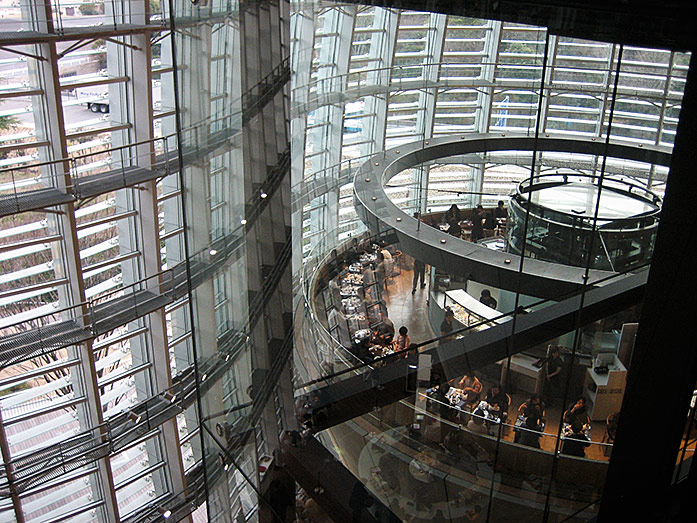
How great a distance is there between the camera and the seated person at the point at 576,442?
1634mm

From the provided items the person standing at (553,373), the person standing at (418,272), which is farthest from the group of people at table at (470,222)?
the person standing at (553,373)

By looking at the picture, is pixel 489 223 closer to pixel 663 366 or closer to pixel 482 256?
pixel 482 256

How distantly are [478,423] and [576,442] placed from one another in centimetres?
30

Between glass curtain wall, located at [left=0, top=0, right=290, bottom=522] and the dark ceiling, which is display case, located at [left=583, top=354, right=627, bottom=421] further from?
glass curtain wall, located at [left=0, top=0, right=290, bottom=522]

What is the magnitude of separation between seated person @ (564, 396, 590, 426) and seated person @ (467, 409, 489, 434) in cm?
26

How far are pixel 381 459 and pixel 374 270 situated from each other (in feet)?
3.76

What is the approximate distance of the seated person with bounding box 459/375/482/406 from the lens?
194 centimetres

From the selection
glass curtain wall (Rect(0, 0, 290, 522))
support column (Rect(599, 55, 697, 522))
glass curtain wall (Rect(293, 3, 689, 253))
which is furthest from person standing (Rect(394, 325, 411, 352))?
glass curtain wall (Rect(0, 0, 290, 522))

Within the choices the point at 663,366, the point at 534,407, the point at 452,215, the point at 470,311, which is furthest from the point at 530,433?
the point at 452,215

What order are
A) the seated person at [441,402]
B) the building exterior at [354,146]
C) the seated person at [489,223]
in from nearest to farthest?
the building exterior at [354,146] < the seated person at [441,402] < the seated person at [489,223]

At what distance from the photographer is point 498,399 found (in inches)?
71.6

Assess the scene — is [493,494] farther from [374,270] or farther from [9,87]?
[9,87]

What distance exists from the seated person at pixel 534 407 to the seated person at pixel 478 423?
170 millimetres

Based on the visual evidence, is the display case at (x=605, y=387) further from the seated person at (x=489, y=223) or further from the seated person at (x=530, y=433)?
the seated person at (x=489, y=223)
